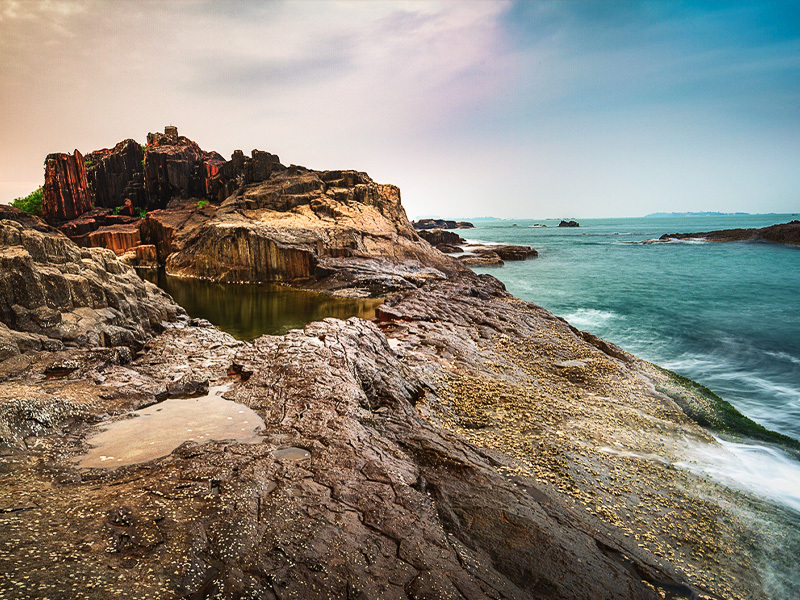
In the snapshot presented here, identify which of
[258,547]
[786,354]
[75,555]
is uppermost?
[75,555]

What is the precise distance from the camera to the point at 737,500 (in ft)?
27.6

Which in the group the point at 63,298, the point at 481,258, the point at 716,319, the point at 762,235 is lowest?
the point at 716,319

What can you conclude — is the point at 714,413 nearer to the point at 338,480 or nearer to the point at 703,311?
the point at 338,480

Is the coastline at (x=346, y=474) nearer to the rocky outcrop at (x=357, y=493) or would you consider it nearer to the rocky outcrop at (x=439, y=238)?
the rocky outcrop at (x=357, y=493)

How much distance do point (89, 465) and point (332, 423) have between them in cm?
420

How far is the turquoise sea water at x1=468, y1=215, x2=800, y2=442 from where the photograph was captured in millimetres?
17719

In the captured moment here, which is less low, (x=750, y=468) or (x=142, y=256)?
(x=142, y=256)

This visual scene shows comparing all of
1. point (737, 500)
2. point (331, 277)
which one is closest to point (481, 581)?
point (737, 500)

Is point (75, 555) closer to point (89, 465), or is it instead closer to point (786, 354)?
point (89, 465)

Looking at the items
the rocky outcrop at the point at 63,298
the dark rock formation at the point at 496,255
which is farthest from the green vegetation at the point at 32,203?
the dark rock formation at the point at 496,255

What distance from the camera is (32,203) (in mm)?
59125

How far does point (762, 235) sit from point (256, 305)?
343 ft

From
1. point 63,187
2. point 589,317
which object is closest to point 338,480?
point 589,317

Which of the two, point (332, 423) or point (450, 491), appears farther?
point (332, 423)
